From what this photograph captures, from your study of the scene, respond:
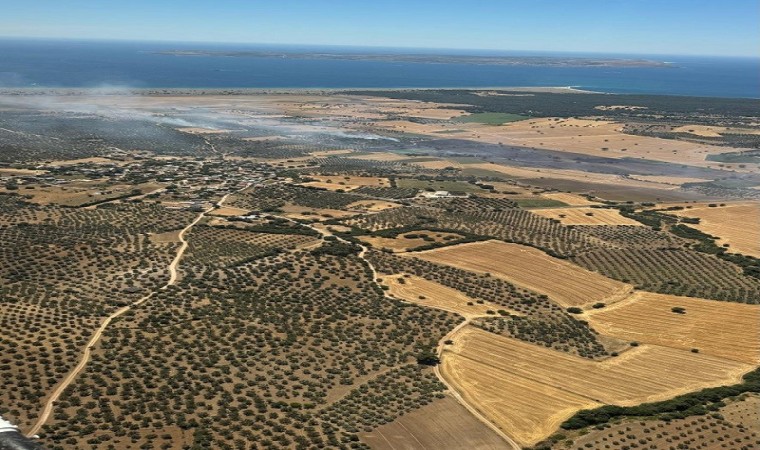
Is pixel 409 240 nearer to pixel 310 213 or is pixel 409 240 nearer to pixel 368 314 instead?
pixel 310 213

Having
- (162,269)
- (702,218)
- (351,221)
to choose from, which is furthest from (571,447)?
(702,218)

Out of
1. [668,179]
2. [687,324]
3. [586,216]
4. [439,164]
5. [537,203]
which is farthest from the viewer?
[439,164]

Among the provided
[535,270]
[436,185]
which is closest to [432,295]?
[535,270]

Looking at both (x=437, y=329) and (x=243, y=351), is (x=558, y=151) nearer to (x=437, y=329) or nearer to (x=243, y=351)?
(x=437, y=329)

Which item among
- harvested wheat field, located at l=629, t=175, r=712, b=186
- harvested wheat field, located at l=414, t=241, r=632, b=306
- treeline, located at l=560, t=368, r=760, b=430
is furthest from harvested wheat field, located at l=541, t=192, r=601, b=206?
treeline, located at l=560, t=368, r=760, b=430

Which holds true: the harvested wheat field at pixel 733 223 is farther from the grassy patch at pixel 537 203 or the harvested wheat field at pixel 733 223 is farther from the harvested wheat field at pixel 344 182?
the harvested wheat field at pixel 344 182
